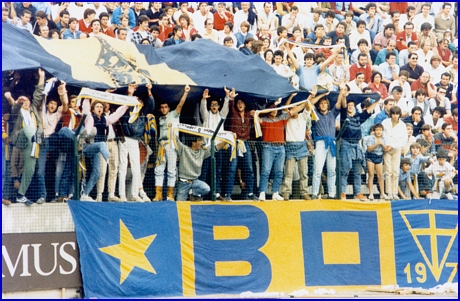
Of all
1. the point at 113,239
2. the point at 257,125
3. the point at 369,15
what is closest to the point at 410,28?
the point at 369,15

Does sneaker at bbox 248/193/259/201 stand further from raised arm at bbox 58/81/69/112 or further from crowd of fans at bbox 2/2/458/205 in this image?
raised arm at bbox 58/81/69/112

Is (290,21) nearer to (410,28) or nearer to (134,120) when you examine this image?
(410,28)

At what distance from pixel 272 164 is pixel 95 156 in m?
3.19

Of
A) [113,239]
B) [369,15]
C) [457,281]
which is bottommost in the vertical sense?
[457,281]

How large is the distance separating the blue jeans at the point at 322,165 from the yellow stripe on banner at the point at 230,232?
5.07 feet

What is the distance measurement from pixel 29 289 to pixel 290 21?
828 cm

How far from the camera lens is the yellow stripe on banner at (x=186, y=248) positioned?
13992mm

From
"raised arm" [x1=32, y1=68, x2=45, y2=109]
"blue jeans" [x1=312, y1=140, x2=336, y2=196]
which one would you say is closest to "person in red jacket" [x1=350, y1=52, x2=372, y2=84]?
"blue jeans" [x1=312, y1=140, x2=336, y2=196]

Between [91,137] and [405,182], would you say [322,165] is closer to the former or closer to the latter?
[405,182]

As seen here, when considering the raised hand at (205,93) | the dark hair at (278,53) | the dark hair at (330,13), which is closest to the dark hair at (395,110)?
the dark hair at (278,53)

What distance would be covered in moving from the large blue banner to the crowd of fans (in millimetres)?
361

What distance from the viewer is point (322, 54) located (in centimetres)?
1670

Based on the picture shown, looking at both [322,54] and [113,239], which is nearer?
[113,239]

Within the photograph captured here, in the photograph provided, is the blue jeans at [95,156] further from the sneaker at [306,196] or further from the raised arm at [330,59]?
the raised arm at [330,59]
